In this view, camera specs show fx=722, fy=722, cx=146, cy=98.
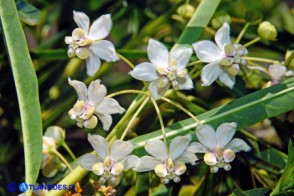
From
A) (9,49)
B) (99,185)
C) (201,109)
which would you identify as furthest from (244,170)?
(9,49)

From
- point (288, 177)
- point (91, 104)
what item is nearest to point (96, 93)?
point (91, 104)

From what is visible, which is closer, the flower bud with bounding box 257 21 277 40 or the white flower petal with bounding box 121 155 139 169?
the white flower petal with bounding box 121 155 139 169

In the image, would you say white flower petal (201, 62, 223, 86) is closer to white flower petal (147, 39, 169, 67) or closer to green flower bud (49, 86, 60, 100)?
white flower petal (147, 39, 169, 67)

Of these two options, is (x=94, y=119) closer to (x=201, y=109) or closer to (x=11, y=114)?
(x=201, y=109)

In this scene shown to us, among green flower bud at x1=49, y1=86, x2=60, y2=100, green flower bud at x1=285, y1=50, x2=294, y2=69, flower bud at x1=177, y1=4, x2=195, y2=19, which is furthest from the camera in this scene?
green flower bud at x1=49, y1=86, x2=60, y2=100

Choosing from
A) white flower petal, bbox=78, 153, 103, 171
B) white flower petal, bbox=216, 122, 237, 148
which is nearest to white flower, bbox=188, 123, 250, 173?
white flower petal, bbox=216, 122, 237, 148

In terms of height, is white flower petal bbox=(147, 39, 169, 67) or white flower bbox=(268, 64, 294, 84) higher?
white flower petal bbox=(147, 39, 169, 67)

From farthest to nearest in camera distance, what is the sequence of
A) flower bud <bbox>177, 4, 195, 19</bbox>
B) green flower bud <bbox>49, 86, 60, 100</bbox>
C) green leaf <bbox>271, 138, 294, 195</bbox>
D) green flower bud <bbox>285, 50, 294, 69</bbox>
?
green flower bud <bbox>49, 86, 60, 100</bbox> → flower bud <bbox>177, 4, 195, 19</bbox> → green flower bud <bbox>285, 50, 294, 69</bbox> → green leaf <bbox>271, 138, 294, 195</bbox>

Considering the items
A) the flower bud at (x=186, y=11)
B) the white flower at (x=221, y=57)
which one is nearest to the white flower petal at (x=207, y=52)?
the white flower at (x=221, y=57)
